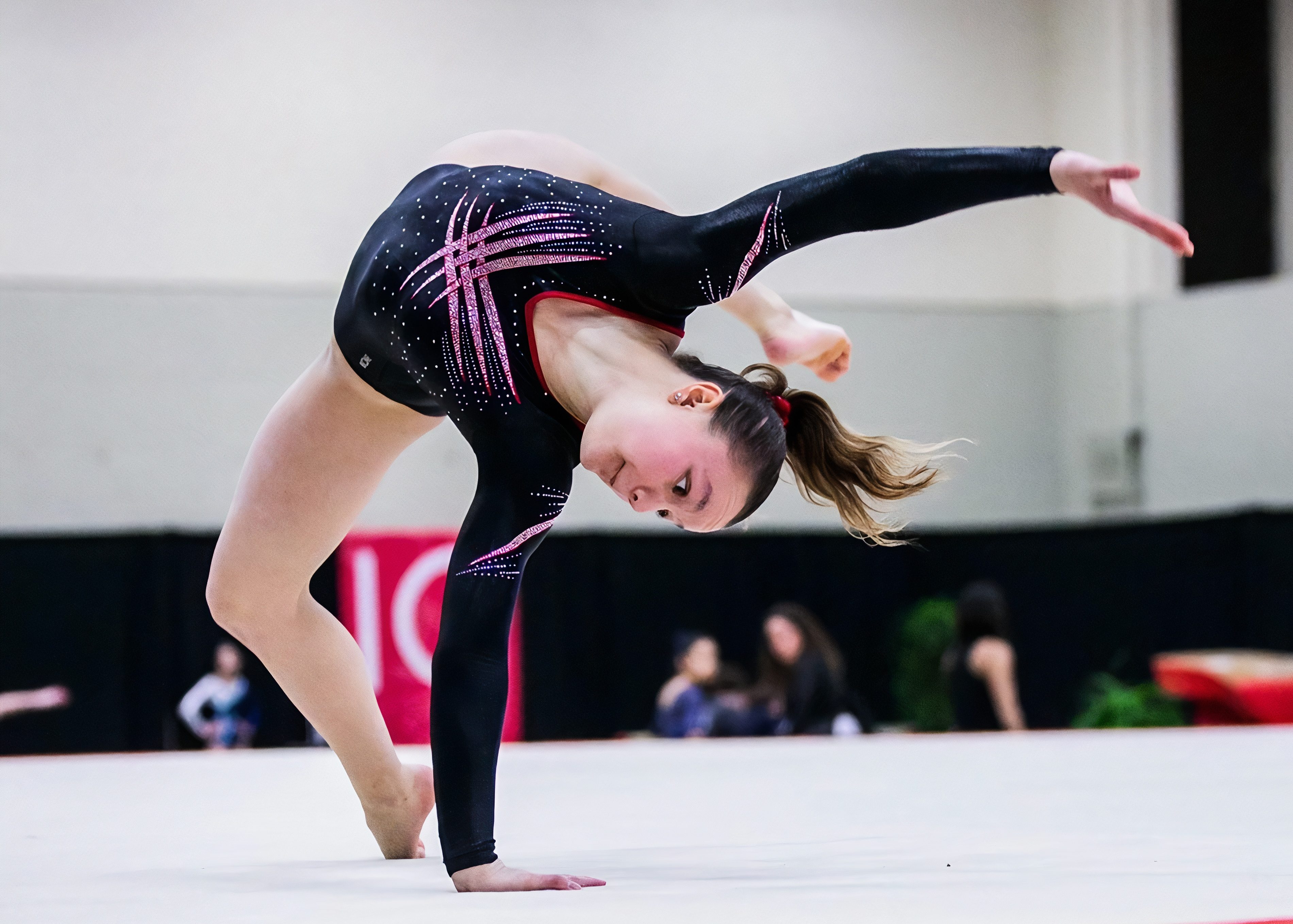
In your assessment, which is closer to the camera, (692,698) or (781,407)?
(781,407)

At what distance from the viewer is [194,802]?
8.46ft

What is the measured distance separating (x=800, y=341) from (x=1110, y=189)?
56 centimetres

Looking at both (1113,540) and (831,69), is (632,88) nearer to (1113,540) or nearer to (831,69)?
(831,69)

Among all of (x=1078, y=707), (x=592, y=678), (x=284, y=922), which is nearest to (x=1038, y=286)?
(x=1078, y=707)

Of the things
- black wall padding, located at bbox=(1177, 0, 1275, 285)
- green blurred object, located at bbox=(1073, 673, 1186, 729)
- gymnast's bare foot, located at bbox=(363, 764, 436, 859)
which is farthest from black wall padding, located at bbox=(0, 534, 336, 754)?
black wall padding, located at bbox=(1177, 0, 1275, 285)

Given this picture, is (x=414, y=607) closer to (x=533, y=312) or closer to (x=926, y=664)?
(x=926, y=664)

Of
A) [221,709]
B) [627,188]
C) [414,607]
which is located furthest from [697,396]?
[221,709]

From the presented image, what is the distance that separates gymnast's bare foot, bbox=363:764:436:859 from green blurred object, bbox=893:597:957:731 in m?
4.85

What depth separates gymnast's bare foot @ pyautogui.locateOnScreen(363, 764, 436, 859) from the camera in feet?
6.28

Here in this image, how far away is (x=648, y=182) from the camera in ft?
23.4

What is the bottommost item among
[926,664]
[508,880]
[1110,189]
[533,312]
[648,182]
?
[926,664]

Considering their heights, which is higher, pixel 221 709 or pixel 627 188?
pixel 627 188

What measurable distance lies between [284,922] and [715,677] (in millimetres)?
4474

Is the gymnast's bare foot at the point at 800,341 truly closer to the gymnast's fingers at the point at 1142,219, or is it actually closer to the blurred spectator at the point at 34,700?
the gymnast's fingers at the point at 1142,219
